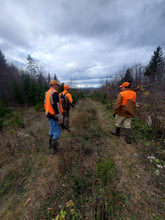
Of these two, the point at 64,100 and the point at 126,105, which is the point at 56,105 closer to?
the point at 64,100

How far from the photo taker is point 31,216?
1537 mm

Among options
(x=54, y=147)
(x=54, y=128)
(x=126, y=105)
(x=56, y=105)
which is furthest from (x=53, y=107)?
(x=126, y=105)

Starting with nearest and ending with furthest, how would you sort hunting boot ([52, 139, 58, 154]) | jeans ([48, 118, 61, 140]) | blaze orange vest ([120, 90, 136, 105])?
1. jeans ([48, 118, 61, 140])
2. hunting boot ([52, 139, 58, 154])
3. blaze orange vest ([120, 90, 136, 105])

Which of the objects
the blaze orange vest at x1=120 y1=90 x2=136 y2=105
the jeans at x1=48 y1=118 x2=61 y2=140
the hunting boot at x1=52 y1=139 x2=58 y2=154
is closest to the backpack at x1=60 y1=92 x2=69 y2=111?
the jeans at x1=48 y1=118 x2=61 y2=140

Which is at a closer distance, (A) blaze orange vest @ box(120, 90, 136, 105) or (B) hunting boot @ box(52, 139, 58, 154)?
(B) hunting boot @ box(52, 139, 58, 154)

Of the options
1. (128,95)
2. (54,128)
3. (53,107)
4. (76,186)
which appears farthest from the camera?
(128,95)

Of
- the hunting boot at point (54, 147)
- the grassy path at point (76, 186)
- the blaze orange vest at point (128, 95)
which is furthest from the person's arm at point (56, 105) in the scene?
the blaze orange vest at point (128, 95)

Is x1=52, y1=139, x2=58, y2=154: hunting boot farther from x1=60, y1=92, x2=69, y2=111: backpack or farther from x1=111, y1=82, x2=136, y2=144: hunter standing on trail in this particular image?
x1=111, y1=82, x2=136, y2=144: hunter standing on trail

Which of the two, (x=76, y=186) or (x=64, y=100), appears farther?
(x=64, y=100)

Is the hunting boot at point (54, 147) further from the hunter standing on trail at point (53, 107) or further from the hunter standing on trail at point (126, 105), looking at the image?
the hunter standing on trail at point (126, 105)

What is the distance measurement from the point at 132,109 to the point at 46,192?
12.1 feet

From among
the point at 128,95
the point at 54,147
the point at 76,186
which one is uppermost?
the point at 128,95

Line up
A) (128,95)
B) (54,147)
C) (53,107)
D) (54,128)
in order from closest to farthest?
1. (53,107)
2. (54,128)
3. (54,147)
4. (128,95)

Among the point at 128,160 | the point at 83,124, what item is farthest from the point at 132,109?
the point at 83,124
